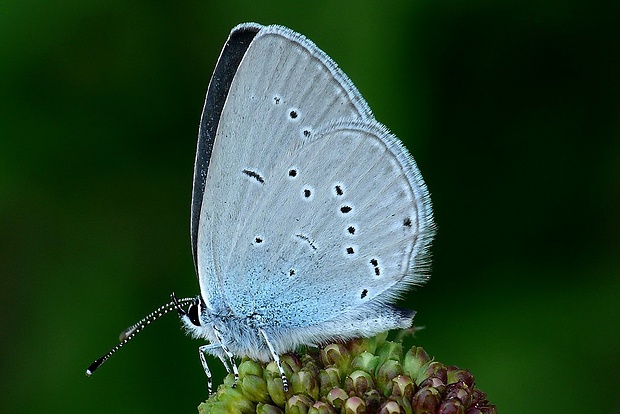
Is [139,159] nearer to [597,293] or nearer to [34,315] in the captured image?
[34,315]

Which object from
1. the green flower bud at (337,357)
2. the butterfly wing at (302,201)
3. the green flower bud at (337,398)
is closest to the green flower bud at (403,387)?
the green flower bud at (337,398)

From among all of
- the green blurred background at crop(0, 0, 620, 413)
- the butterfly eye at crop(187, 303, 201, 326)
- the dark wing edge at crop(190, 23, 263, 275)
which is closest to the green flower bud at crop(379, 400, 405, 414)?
the butterfly eye at crop(187, 303, 201, 326)

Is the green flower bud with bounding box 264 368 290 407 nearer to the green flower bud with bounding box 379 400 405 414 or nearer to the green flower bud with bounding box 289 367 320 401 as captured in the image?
the green flower bud with bounding box 289 367 320 401

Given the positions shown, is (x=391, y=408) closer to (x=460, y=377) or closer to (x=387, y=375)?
(x=387, y=375)

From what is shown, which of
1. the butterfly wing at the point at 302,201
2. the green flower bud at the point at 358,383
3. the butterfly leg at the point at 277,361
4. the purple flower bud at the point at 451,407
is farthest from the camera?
the butterfly wing at the point at 302,201

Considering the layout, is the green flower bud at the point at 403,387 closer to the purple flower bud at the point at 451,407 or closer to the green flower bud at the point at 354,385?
the green flower bud at the point at 354,385

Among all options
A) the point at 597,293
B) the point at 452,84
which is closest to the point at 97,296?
the point at 452,84

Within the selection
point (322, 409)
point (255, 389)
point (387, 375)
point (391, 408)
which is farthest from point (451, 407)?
point (255, 389)
